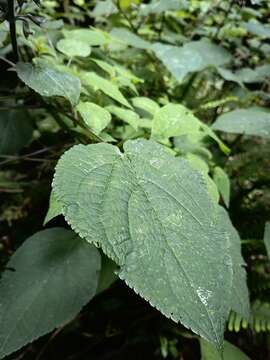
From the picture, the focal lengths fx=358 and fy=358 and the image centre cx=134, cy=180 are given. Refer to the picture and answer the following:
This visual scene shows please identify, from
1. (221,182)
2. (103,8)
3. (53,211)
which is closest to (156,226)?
(53,211)

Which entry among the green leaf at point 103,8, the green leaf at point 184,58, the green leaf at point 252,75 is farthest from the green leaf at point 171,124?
the green leaf at point 103,8

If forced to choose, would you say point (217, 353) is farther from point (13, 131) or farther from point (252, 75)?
point (252, 75)

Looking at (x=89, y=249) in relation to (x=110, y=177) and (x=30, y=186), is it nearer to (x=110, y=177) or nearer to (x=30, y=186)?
(x=110, y=177)

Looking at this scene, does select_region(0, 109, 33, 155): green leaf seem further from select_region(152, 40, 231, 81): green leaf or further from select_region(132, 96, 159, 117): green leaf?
select_region(152, 40, 231, 81): green leaf

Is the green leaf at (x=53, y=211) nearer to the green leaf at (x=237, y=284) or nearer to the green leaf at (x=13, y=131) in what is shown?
the green leaf at (x=237, y=284)

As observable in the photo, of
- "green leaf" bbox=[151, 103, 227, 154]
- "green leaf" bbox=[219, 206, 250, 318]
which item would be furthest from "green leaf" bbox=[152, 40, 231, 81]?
"green leaf" bbox=[219, 206, 250, 318]

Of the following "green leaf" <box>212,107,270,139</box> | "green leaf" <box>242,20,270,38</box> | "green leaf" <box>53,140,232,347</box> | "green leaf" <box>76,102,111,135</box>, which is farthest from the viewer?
"green leaf" <box>242,20,270,38</box>

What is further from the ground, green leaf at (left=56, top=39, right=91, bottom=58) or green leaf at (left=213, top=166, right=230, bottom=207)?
green leaf at (left=56, top=39, right=91, bottom=58)

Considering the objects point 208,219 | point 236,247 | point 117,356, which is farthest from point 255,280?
point 208,219

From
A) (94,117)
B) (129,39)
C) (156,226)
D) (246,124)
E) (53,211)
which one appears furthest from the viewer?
(129,39)
